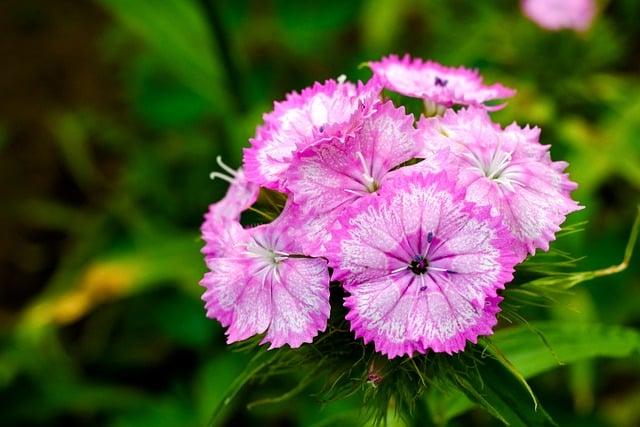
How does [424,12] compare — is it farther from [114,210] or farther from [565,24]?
[114,210]

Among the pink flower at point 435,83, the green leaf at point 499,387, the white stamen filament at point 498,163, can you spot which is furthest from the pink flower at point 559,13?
the green leaf at point 499,387

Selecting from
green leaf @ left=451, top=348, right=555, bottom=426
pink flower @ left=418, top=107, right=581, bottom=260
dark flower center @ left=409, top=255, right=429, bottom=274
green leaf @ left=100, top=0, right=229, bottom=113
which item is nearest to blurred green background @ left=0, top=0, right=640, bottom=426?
green leaf @ left=100, top=0, right=229, bottom=113

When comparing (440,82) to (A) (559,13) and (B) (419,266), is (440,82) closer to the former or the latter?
(B) (419,266)

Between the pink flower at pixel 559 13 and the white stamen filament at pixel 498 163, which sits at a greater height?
the pink flower at pixel 559 13

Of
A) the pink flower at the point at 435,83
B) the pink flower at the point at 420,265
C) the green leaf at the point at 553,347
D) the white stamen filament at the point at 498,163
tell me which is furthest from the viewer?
the green leaf at the point at 553,347

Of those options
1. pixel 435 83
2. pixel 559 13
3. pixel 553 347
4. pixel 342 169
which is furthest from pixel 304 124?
pixel 559 13

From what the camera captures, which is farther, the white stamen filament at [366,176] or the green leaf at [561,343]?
the green leaf at [561,343]

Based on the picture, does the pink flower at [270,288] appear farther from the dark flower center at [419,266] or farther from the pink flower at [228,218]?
the dark flower center at [419,266]
